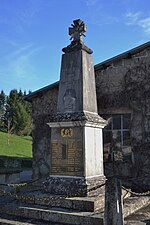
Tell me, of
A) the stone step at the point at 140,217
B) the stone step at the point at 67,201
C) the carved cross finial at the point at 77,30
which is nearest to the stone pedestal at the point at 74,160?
the stone step at the point at 67,201

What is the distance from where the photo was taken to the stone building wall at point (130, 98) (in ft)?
33.1

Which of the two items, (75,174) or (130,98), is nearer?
(75,174)

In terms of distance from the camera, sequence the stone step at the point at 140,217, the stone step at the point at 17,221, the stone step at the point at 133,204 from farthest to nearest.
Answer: the stone step at the point at 133,204, the stone step at the point at 17,221, the stone step at the point at 140,217

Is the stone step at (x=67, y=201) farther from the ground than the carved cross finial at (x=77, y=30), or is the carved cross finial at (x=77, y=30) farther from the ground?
the carved cross finial at (x=77, y=30)

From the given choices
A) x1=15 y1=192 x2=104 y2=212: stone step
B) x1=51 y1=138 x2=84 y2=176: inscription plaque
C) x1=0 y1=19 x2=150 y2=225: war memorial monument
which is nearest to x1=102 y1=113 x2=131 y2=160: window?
x1=0 y1=19 x2=150 y2=225: war memorial monument

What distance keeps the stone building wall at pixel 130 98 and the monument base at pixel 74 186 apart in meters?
3.24

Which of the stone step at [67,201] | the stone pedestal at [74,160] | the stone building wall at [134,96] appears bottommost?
the stone step at [67,201]

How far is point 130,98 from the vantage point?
34.6 feet

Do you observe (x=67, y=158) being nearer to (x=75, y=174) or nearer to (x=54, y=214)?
(x=75, y=174)

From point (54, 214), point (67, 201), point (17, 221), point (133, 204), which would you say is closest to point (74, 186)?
point (67, 201)

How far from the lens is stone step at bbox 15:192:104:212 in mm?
6126

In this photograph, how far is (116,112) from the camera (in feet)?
35.4

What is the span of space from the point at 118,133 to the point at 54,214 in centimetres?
545

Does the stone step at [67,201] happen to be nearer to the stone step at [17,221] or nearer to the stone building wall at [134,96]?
the stone step at [17,221]
